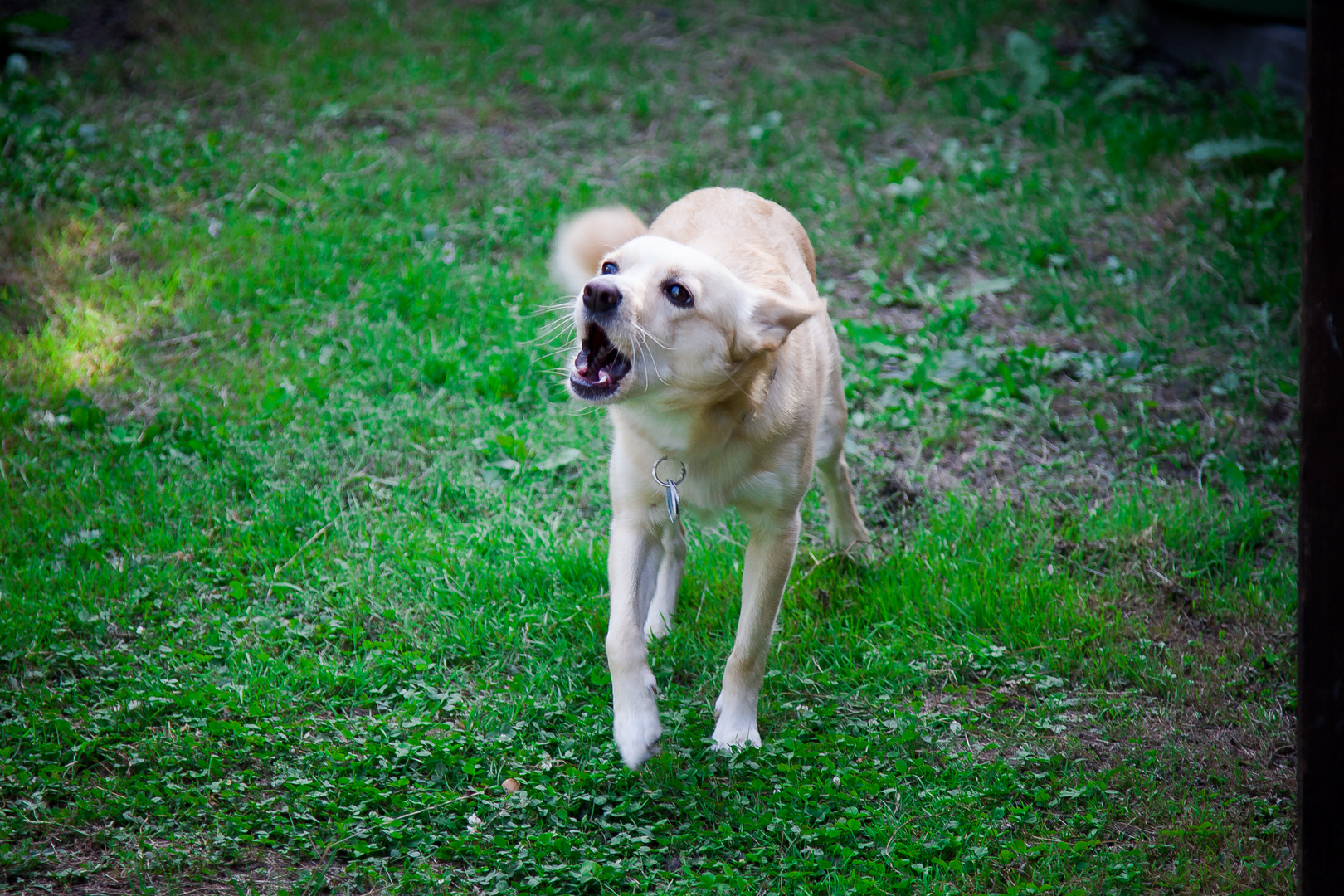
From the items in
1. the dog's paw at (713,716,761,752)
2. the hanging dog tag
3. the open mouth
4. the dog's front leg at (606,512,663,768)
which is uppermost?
the open mouth

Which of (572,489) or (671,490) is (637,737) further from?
(572,489)

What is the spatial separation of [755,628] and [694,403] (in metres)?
0.75

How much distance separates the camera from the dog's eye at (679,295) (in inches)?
120

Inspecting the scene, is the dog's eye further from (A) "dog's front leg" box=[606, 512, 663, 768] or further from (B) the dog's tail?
(A) "dog's front leg" box=[606, 512, 663, 768]

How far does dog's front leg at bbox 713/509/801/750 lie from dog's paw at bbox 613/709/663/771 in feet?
0.78

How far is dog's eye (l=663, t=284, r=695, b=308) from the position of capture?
120 inches

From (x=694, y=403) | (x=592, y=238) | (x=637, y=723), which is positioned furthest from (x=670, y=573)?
(x=592, y=238)

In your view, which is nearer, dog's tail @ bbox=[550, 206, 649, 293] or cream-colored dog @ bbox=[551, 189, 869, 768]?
cream-colored dog @ bbox=[551, 189, 869, 768]

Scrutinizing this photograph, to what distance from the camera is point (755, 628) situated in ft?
10.9

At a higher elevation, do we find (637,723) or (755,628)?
(755,628)

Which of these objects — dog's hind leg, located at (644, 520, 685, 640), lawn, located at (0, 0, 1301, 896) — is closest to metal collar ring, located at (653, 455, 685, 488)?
dog's hind leg, located at (644, 520, 685, 640)

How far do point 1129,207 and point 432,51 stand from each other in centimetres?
546


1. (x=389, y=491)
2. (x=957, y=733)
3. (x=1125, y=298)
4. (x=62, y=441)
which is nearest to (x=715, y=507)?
(x=957, y=733)

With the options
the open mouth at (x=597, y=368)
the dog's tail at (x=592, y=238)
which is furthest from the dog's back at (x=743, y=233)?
the open mouth at (x=597, y=368)
